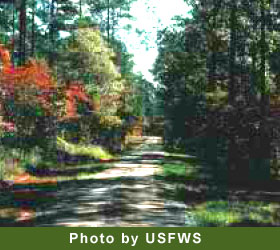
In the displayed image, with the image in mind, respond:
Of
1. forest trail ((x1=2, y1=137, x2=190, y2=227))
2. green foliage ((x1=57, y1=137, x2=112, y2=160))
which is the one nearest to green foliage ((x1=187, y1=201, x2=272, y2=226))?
forest trail ((x1=2, y1=137, x2=190, y2=227))

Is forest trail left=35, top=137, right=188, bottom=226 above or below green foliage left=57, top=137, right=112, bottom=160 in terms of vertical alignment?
below

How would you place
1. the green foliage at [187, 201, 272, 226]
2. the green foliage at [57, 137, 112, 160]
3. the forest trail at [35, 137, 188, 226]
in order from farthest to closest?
the green foliage at [57, 137, 112, 160] < the green foliage at [187, 201, 272, 226] < the forest trail at [35, 137, 188, 226]

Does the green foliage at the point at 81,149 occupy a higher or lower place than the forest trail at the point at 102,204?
higher

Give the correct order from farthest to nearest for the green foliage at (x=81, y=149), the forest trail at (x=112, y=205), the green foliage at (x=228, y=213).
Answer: the green foliage at (x=81, y=149)
the green foliage at (x=228, y=213)
the forest trail at (x=112, y=205)

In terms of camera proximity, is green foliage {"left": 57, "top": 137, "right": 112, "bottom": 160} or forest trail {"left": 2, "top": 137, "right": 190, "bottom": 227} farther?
green foliage {"left": 57, "top": 137, "right": 112, "bottom": 160}

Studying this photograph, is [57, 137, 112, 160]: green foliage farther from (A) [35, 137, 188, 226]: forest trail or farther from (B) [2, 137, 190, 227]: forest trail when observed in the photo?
(A) [35, 137, 188, 226]: forest trail

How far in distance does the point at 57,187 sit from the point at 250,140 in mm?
9820

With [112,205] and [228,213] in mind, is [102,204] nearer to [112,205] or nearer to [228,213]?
[112,205]

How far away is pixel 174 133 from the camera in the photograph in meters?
45.8

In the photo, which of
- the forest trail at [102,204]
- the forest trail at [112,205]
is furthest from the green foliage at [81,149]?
the forest trail at [112,205]

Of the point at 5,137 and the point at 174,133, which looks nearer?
the point at 5,137

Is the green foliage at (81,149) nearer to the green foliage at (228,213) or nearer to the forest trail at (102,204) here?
the forest trail at (102,204)

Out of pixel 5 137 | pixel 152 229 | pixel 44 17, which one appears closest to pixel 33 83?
pixel 5 137

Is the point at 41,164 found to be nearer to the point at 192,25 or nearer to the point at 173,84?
the point at 192,25
